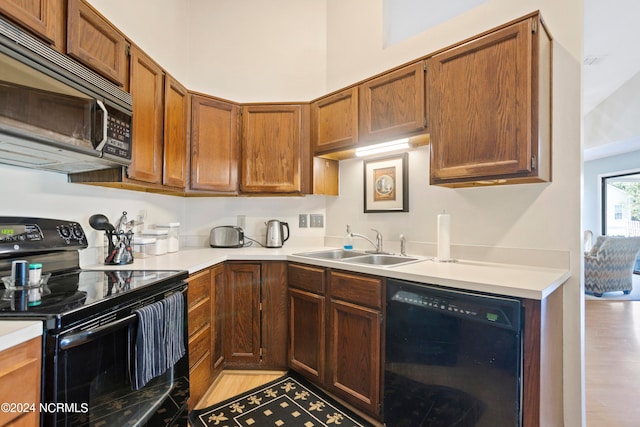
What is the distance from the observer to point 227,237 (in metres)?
2.66

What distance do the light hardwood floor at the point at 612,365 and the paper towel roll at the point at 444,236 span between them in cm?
119

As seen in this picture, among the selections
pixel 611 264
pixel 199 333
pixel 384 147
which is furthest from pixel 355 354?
pixel 611 264

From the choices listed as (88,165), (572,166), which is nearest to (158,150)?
(88,165)

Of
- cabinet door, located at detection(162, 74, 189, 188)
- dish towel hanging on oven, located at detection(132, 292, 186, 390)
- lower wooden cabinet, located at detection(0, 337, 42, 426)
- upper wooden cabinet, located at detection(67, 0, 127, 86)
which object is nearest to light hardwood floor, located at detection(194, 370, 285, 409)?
dish towel hanging on oven, located at detection(132, 292, 186, 390)

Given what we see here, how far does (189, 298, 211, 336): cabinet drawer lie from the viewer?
1.77 m

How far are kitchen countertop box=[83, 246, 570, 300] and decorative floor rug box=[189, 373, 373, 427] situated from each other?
0.85 meters

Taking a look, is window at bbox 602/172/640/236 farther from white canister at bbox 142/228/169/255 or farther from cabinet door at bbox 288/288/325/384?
white canister at bbox 142/228/169/255

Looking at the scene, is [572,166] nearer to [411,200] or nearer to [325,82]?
[411,200]

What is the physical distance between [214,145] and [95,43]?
3.42ft

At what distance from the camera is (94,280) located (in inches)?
54.8

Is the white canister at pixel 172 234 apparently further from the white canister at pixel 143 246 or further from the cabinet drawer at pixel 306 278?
the cabinet drawer at pixel 306 278

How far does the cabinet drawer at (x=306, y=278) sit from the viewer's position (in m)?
1.99

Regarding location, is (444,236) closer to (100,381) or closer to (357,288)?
(357,288)


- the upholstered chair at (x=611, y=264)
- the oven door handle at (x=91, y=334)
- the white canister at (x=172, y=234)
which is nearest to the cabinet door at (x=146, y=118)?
the white canister at (x=172, y=234)
